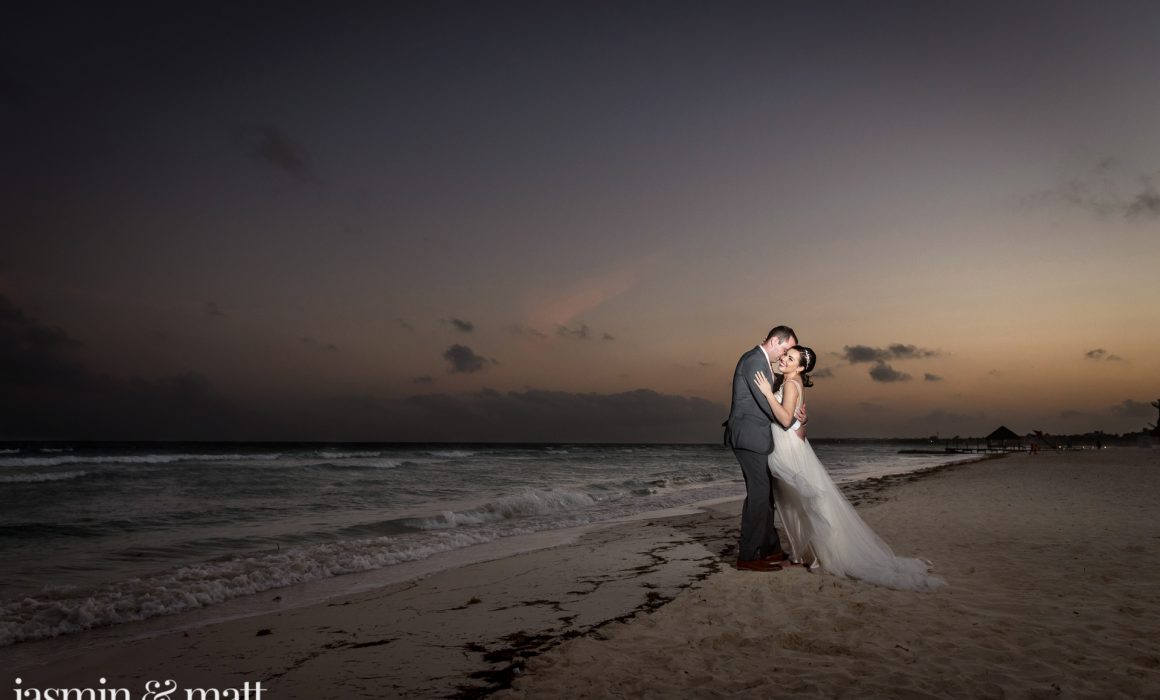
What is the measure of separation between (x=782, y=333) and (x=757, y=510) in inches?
77.9

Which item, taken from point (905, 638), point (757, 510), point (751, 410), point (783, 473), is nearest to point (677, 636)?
point (905, 638)

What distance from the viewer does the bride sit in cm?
628

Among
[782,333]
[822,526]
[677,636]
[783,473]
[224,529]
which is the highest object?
[782,333]

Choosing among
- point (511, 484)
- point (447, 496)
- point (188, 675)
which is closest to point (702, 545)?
point (188, 675)

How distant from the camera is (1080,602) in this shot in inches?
207

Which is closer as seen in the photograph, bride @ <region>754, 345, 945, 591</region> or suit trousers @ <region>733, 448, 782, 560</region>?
bride @ <region>754, 345, 945, 591</region>

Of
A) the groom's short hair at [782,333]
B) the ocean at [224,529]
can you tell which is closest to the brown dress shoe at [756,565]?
the groom's short hair at [782,333]

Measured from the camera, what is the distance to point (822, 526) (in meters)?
6.60

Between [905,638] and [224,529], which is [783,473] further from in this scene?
[224,529]

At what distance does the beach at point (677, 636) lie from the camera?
3814 mm

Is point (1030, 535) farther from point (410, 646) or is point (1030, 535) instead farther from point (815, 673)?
point (410, 646)

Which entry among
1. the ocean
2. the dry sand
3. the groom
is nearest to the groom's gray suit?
the groom

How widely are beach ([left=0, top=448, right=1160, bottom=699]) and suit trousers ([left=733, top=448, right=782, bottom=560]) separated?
35 centimetres

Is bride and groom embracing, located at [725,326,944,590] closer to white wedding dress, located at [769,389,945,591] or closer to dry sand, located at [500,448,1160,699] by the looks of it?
white wedding dress, located at [769,389,945,591]
